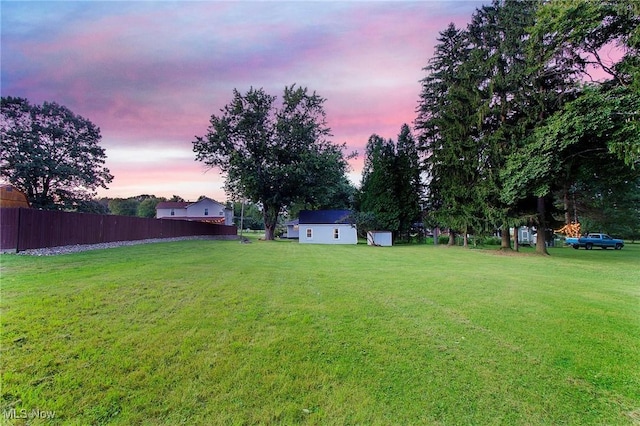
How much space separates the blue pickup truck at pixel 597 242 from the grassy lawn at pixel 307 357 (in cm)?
2976

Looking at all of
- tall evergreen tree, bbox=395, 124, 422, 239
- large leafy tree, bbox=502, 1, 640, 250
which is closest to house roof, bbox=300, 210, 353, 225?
tall evergreen tree, bbox=395, 124, 422, 239

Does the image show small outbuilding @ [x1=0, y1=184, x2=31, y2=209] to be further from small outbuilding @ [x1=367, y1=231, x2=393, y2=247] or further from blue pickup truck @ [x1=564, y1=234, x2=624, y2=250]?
blue pickup truck @ [x1=564, y1=234, x2=624, y2=250]

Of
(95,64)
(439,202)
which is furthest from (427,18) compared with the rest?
(439,202)

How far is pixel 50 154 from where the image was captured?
2556 cm

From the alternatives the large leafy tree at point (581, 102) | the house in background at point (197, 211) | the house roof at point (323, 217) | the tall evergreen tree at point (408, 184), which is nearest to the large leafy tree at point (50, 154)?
the house roof at point (323, 217)

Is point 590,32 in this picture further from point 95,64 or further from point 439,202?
point 95,64

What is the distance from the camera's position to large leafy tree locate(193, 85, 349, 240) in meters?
30.6

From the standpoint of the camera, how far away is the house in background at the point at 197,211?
51.4 metres

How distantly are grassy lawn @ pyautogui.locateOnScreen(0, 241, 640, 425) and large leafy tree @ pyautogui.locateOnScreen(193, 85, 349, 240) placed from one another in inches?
Result: 980

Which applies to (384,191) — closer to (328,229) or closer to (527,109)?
(328,229)

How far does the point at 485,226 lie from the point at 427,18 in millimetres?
18129

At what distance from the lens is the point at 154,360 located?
10.9ft

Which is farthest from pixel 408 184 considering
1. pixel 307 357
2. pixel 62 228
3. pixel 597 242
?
pixel 307 357

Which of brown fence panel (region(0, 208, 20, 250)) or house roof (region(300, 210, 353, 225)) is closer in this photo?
brown fence panel (region(0, 208, 20, 250))
